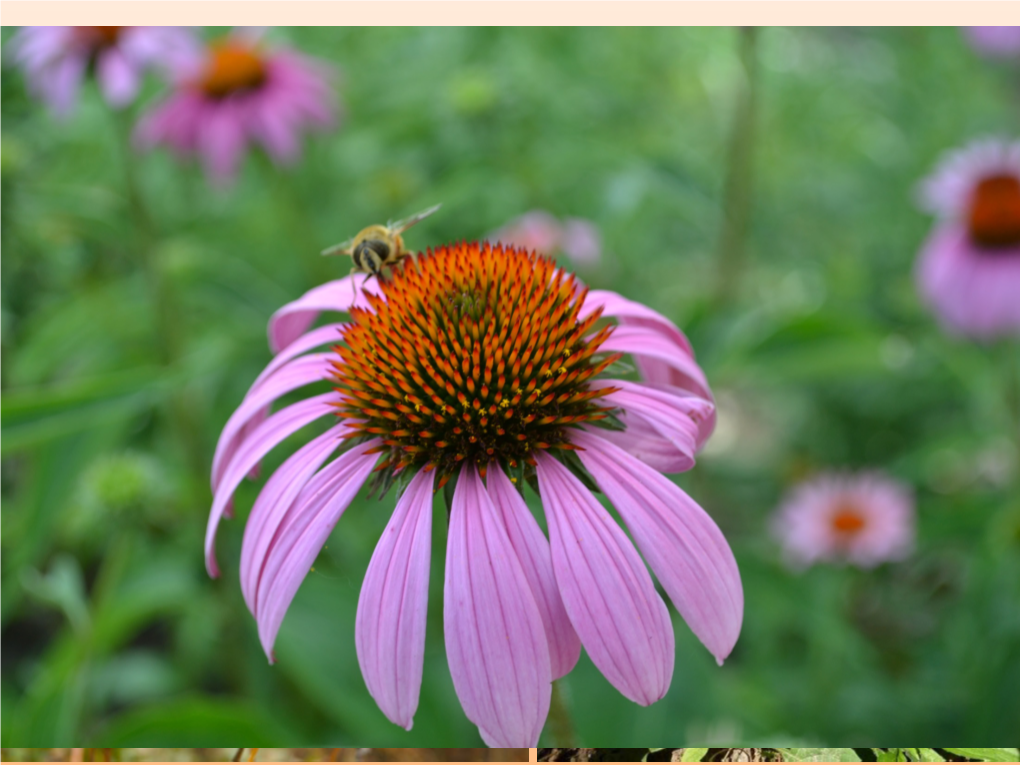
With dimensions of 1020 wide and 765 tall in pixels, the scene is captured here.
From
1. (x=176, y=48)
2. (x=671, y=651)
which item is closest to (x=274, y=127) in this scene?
(x=176, y=48)

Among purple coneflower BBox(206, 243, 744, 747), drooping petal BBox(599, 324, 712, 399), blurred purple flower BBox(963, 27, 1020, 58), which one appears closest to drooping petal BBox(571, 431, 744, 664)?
purple coneflower BBox(206, 243, 744, 747)

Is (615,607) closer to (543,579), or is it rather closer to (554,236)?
(543,579)

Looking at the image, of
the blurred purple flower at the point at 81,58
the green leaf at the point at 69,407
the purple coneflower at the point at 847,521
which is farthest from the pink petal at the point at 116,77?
the purple coneflower at the point at 847,521

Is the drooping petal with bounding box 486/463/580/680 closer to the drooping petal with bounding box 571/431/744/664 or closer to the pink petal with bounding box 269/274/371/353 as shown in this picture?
the drooping petal with bounding box 571/431/744/664

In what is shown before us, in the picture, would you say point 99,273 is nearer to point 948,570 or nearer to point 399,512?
point 399,512

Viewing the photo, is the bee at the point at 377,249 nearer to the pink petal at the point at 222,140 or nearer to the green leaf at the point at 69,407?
the green leaf at the point at 69,407
